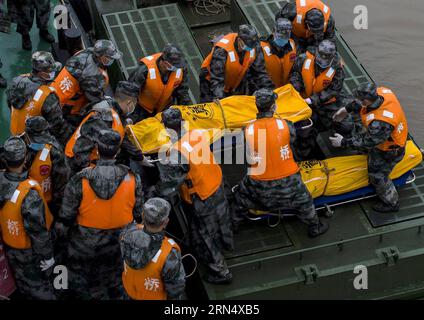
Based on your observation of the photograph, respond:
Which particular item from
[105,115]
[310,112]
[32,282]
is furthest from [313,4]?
[32,282]

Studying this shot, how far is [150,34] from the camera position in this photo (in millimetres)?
8445

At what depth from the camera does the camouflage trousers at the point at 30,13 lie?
8.38 meters

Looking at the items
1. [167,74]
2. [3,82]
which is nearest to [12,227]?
[167,74]

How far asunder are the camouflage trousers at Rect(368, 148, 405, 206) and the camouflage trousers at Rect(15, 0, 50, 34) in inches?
162

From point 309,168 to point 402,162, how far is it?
2.88ft

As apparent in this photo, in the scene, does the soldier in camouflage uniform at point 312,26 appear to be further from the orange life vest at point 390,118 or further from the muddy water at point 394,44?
the muddy water at point 394,44

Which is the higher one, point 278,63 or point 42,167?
point 42,167

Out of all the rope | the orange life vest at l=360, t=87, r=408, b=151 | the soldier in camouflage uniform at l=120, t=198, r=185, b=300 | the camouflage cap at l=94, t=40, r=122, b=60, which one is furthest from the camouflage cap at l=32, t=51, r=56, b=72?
the rope

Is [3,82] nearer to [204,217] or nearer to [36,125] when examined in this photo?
[36,125]

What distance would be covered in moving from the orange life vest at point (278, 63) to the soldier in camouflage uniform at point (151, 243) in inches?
111

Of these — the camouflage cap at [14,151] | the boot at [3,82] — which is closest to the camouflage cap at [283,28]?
the camouflage cap at [14,151]

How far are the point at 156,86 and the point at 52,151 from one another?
4.39 ft

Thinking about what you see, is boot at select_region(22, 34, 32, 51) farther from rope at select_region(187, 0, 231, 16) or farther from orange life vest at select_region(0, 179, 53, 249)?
orange life vest at select_region(0, 179, 53, 249)

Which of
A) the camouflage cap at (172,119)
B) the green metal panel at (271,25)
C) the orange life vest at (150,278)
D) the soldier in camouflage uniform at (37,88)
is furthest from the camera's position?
the green metal panel at (271,25)
